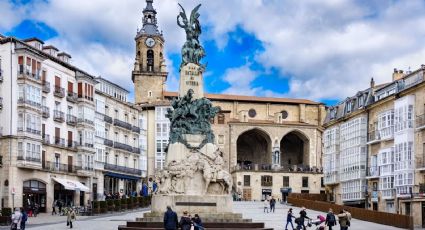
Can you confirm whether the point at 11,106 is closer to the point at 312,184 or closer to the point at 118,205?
the point at 118,205

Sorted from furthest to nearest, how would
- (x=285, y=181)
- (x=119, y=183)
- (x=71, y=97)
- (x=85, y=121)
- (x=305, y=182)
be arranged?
(x=305, y=182) < (x=285, y=181) < (x=119, y=183) < (x=85, y=121) < (x=71, y=97)

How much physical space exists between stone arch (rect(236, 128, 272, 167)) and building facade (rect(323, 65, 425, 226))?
3166 cm

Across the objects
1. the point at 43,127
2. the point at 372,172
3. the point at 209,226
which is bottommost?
the point at 209,226

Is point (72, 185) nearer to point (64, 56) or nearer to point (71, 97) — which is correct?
point (71, 97)

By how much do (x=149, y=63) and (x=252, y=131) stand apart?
58.2 feet

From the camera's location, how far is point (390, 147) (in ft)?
182

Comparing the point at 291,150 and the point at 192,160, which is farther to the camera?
the point at 291,150

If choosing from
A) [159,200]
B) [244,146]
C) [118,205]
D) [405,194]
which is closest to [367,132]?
[405,194]

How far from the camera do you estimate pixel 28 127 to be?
56.5 m

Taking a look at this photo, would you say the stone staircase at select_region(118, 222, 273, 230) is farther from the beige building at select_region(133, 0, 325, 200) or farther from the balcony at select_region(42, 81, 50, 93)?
the beige building at select_region(133, 0, 325, 200)

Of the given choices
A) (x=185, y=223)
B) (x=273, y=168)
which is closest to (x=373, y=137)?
(x=273, y=168)

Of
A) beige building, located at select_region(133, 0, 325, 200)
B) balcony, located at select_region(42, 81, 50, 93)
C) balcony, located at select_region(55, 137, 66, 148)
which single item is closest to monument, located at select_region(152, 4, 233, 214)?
→ balcony, located at select_region(42, 81, 50, 93)

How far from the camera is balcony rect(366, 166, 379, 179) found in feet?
192

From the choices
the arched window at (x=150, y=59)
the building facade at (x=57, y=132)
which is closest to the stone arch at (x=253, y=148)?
the arched window at (x=150, y=59)
